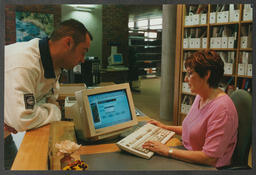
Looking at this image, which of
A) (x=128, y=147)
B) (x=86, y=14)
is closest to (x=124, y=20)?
(x=86, y=14)

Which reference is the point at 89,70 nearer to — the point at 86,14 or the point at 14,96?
the point at 86,14

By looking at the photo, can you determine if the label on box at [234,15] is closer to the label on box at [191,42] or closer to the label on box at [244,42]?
the label on box at [244,42]

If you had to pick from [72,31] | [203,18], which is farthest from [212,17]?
[72,31]

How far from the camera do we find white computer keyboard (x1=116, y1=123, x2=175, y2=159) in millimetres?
1213

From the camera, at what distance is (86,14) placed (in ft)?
6.58

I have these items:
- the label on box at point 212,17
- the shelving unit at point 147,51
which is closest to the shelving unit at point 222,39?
the label on box at point 212,17

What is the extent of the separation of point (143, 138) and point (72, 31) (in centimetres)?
77

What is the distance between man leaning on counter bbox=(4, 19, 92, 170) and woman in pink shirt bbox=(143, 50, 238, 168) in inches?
24.8

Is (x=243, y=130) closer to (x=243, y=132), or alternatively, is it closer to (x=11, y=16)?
(x=243, y=132)

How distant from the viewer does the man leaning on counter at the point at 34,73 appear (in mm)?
1259

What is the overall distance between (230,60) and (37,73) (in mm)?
2607

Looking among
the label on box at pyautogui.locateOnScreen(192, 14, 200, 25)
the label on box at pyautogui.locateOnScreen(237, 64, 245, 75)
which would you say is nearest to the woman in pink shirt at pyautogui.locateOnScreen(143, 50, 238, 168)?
the label on box at pyautogui.locateOnScreen(237, 64, 245, 75)

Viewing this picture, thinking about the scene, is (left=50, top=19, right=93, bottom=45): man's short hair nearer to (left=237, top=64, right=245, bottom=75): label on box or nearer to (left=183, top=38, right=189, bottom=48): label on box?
(left=237, top=64, right=245, bottom=75): label on box

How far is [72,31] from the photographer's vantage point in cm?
150
